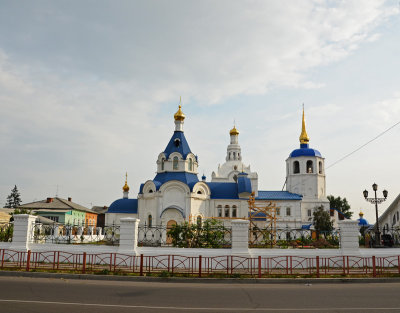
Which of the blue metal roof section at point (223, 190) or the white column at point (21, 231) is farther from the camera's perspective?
the blue metal roof section at point (223, 190)

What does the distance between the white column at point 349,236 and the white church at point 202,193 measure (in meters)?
19.5

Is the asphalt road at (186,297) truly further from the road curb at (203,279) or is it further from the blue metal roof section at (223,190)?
the blue metal roof section at (223,190)

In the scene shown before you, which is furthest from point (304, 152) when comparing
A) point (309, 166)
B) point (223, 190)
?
point (223, 190)

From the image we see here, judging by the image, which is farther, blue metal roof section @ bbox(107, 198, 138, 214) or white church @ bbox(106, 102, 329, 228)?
blue metal roof section @ bbox(107, 198, 138, 214)

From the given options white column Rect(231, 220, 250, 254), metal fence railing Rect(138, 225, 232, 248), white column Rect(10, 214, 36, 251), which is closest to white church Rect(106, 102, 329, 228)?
metal fence railing Rect(138, 225, 232, 248)

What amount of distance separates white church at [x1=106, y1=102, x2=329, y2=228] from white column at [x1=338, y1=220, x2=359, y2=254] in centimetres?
1954

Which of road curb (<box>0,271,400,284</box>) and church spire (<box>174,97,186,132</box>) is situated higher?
church spire (<box>174,97,186,132</box>)

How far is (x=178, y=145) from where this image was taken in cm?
4031

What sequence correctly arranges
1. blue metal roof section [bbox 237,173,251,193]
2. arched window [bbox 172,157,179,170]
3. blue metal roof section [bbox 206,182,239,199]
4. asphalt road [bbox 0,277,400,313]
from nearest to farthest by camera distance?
1. asphalt road [bbox 0,277,400,313]
2. arched window [bbox 172,157,179,170]
3. blue metal roof section [bbox 237,173,251,193]
4. blue metal roof section [bbox 206,182,239,199]

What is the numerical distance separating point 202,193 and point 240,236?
24.2 metres

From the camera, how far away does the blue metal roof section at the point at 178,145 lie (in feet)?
130

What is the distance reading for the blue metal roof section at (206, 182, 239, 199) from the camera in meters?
40.2

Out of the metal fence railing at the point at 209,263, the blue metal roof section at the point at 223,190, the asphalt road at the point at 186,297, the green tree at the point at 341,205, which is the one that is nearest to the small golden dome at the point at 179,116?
the blue metal roof section at the point at 223,190

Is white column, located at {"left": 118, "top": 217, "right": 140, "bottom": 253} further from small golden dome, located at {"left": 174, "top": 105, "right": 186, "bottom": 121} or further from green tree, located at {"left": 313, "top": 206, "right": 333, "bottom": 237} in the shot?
green tree, located at {"left": 313, "top": 206, "right": 333, "bottom": 237}
